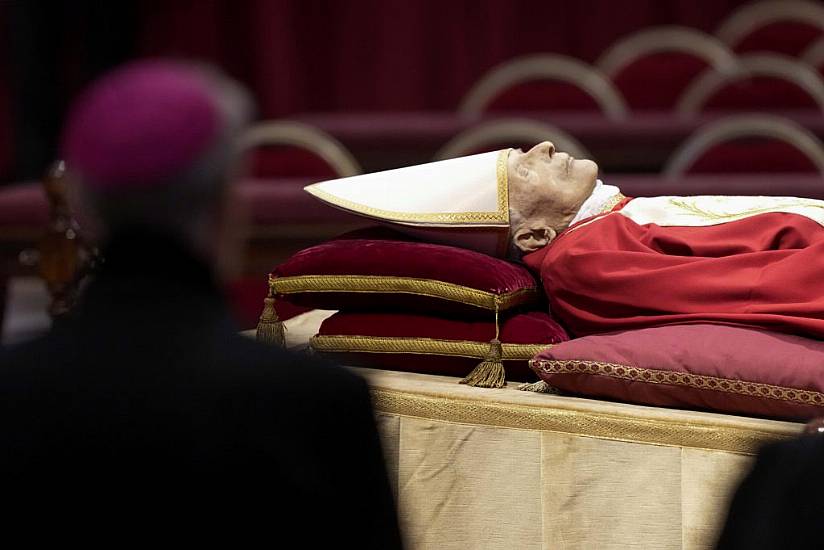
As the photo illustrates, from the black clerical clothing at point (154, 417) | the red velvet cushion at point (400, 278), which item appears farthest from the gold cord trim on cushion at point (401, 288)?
the black clerical clothing at point (154, 417)

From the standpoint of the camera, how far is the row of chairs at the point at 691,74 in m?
5.24

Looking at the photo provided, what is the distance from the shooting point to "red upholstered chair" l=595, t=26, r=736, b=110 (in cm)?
552

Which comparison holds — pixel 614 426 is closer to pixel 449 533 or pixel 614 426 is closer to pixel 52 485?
pixel 449 533

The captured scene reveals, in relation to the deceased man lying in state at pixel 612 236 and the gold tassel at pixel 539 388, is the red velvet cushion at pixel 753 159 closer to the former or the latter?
the deceased man lying in state at pixel 612 236

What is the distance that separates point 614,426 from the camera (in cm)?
201

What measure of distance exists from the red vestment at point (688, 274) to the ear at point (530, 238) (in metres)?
0.06

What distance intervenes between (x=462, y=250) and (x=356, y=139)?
2.92 m

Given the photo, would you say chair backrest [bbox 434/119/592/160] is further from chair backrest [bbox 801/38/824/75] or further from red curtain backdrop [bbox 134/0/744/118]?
red curtain backdrop [bbox 134/0/744/118]

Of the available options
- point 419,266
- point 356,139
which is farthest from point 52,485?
point 356,139

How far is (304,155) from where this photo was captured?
489cm

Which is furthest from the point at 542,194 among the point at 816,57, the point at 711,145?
the point at 816,57

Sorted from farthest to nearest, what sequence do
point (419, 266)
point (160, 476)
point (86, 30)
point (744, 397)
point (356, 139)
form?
point (86, 30), point (356, 139), point (419, 266), point (744, 397), point (160, 476)

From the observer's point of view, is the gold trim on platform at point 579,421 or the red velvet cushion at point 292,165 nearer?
the gold trim on platform at point 579,421

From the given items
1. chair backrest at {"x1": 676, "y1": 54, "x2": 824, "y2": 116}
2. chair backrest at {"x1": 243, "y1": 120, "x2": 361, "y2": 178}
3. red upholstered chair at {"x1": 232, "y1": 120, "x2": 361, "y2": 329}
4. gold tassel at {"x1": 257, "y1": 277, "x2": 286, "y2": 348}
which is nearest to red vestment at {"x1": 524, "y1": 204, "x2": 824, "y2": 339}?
gold tassel at {"x1": 257, "y1": 277, "x2": 286, "y2": 348}
